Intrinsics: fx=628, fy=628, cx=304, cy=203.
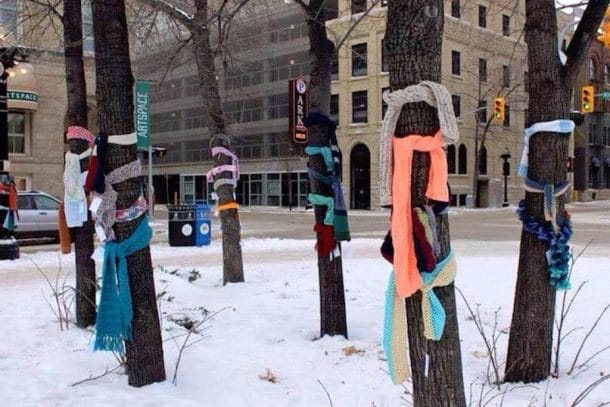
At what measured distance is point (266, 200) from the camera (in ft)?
164

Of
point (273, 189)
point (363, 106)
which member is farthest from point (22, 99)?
point (273, 189)

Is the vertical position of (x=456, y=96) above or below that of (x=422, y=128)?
above

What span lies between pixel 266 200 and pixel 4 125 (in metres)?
37.2

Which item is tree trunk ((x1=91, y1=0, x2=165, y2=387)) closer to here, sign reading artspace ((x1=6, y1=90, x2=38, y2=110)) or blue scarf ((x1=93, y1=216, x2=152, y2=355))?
blue scarf ((x1=93, y1=216, x2=152, y2=355))

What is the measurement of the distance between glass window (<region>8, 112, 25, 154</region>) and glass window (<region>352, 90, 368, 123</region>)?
2183 cm

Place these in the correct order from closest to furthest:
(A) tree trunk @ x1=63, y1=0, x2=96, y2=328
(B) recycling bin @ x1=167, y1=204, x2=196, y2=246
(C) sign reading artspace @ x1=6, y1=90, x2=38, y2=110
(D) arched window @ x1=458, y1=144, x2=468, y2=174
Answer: (A) tree trunk @ x1=63, y1=0, x2=96, y2=328, (B) recycling bin @ x1=167, y1=204, x2=196, y2=246, (C) sign reading artspace @ x1=6, y1=90, x2=38, y2=110, (D) arched window @ x1=458, y1=144, x2=468, y2=174

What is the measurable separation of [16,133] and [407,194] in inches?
1171

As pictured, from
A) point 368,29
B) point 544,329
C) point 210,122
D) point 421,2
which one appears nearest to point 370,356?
point 544,329

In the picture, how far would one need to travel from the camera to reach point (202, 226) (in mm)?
16297

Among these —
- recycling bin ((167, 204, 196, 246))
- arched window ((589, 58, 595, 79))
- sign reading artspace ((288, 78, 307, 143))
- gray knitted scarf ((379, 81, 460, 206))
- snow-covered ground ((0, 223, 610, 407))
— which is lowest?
snow-covered ground ((0, 223, 610, 407))

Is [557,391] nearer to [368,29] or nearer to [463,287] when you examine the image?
[463,287]

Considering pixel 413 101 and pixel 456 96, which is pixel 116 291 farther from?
pixel 456 96

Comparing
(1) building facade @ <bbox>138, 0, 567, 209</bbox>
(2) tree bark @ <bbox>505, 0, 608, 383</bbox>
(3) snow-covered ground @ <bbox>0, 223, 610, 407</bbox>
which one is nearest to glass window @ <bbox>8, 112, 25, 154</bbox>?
(1) building facade @ <bbox>138, 0, 567, 209</bbox>

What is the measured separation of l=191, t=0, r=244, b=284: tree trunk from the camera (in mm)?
9000
